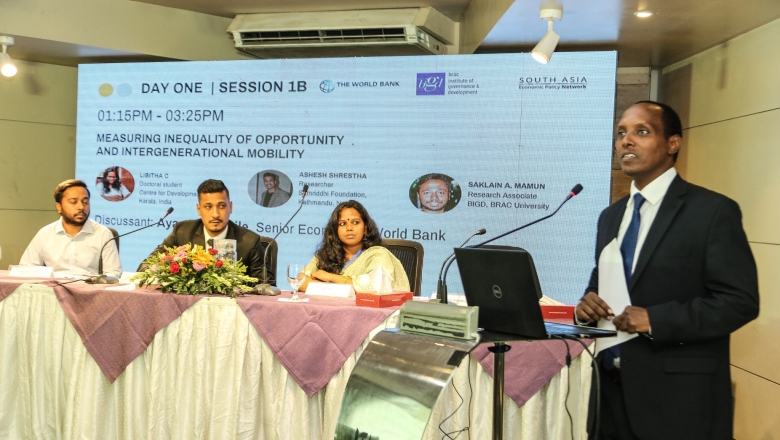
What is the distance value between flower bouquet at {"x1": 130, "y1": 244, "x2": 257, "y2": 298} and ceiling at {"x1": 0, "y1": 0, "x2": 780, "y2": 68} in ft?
7.51

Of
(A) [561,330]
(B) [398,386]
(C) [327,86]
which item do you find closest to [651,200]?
(A) [561,330]

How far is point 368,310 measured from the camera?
2896 mm

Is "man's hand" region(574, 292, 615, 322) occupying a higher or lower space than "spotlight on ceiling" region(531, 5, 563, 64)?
lower

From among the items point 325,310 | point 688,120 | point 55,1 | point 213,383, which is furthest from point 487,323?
point 55,1

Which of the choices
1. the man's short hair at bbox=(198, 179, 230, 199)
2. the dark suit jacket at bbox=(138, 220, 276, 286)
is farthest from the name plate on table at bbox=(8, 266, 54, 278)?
the man's short hair at bbox=(198, 179, 230, 199)

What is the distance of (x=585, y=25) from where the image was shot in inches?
190

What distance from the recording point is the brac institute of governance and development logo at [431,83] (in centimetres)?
541

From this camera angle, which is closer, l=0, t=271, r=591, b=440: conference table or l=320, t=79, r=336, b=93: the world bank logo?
l=0, t=271, r=591, b=440: conference table

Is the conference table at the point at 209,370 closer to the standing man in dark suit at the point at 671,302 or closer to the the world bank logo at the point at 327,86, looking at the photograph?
the standing man in dark suit at the point at 671,302

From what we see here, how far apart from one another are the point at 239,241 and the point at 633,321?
8.53ft

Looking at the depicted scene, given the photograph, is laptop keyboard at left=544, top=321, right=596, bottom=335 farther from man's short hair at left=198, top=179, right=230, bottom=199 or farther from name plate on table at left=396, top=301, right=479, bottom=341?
man's short hair at left=198, top=179, right=230, bottom=199

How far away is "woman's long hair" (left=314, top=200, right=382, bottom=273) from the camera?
12.6ft

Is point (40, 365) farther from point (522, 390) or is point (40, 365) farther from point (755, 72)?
point (755, 72)

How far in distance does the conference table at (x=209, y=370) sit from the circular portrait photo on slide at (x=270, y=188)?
2.43m
